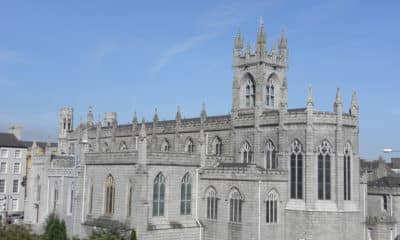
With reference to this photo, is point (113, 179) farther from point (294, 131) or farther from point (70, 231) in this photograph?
point (294, 131)

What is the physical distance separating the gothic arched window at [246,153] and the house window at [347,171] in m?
9.93

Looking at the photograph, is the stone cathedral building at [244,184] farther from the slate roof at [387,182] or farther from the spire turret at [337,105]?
the slate roof at [387,182]

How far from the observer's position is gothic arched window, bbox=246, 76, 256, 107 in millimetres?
59406

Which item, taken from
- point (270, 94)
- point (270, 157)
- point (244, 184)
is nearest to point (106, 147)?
point (270, 94)

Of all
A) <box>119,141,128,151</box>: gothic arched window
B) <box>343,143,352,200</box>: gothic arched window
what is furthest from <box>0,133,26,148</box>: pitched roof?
<box>343,143,352,200</box>: gothic arched window

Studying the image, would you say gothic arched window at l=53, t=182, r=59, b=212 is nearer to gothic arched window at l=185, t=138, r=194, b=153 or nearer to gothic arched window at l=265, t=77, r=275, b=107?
gothic arched window at l=185, t=138, r=194, b=153

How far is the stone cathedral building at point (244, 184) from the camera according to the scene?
48.0 m

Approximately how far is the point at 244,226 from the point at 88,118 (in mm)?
43542

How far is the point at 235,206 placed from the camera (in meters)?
49.1

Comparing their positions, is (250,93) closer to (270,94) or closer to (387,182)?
(270,94)

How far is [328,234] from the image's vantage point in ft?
159

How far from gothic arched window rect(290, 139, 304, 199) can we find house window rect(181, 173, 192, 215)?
405 inches

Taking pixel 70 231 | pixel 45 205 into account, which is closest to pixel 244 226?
pixel 70 231

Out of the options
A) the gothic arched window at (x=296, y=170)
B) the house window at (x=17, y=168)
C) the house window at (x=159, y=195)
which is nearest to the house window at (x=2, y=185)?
the house window at (x=17, y=168)
